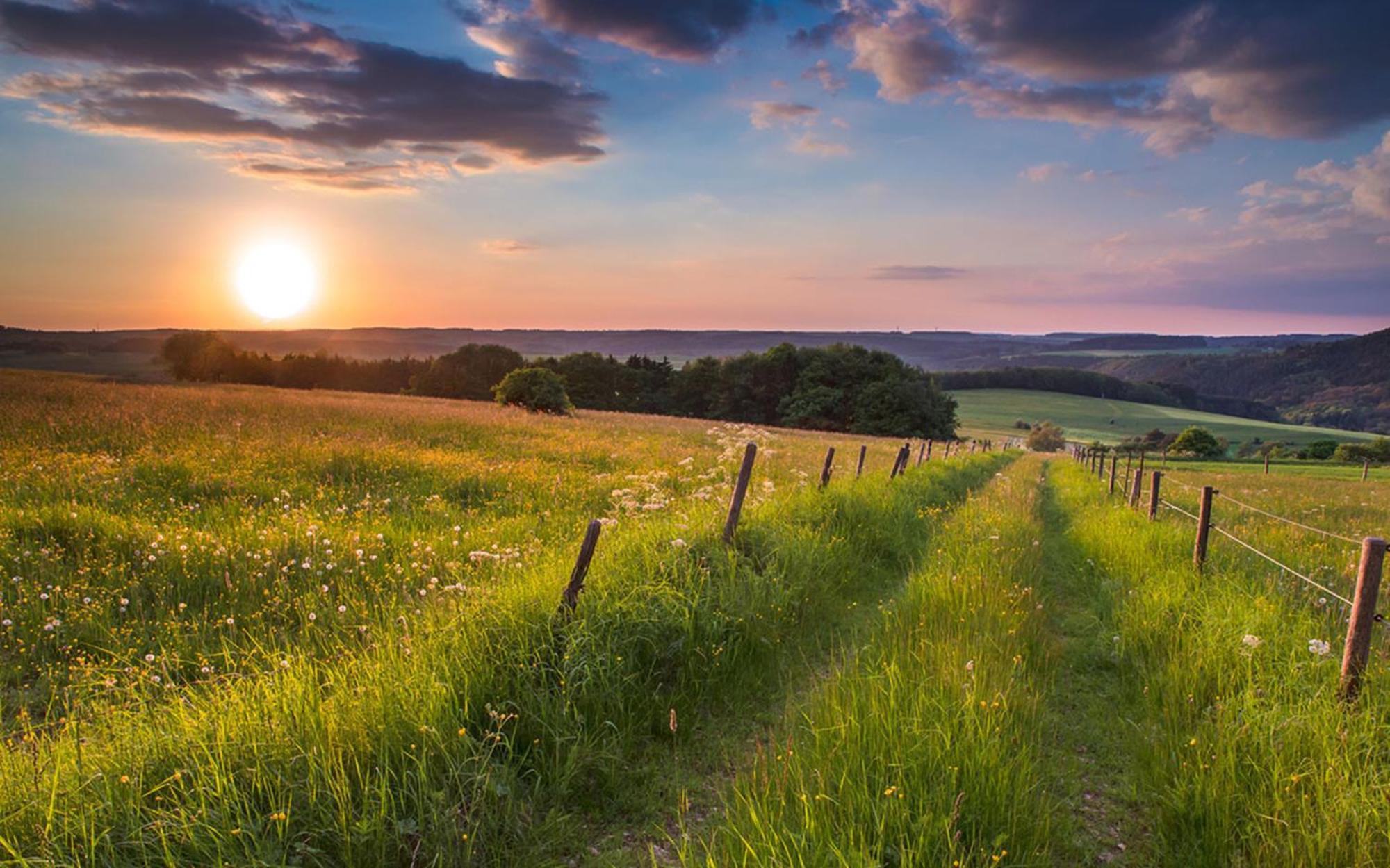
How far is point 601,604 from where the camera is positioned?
5734 millimetres

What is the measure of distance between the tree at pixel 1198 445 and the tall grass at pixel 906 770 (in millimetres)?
93331

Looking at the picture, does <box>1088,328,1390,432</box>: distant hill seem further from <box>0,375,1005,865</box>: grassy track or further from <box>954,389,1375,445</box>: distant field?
<box>0,375,1005,865</box>: grassy track

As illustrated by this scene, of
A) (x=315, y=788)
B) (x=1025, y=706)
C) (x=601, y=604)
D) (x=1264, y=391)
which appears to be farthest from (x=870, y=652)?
(x=1264, y=391)

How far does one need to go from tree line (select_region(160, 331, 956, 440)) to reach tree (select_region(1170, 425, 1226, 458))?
32238 millimetres

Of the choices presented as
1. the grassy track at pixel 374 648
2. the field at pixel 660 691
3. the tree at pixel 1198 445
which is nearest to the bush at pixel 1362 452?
the tree at pixel 1198 445

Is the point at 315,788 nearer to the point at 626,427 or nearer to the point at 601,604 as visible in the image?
the point at 601,604

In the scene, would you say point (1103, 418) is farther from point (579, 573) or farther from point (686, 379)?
point (579, 573)

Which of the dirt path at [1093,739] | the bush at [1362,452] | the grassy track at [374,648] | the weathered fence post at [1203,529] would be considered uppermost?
the weathered fence post at [1203,529]

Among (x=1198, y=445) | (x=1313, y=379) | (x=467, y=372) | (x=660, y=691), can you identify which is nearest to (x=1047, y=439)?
(x=1198, y=445)

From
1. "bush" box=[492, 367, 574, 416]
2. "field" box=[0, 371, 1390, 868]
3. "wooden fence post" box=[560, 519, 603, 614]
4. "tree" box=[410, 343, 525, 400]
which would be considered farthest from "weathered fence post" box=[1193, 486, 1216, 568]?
"tree" box=[410, 343, 525, 400]

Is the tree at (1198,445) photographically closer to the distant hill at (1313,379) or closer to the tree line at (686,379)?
the tree line at (686,379)

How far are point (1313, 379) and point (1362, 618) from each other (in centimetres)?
22066

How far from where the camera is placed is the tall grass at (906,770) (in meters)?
3.40

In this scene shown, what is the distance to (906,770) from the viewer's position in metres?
3.95
